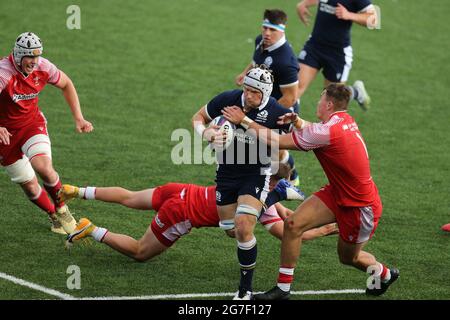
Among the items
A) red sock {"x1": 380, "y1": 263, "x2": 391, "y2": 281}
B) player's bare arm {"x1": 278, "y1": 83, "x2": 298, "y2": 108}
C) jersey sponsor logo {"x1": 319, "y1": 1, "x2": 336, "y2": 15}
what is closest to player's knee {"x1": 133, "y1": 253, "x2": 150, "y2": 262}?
red sock {"x1": 380, "y1": 263, "x2": 391, "y2": 281}

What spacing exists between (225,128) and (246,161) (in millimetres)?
447

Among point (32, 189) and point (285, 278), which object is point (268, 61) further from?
point (285, 278)

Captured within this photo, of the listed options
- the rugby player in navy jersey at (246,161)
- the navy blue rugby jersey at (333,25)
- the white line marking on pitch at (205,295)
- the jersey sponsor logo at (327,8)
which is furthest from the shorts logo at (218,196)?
the jersey sponsor logo at (327,8)

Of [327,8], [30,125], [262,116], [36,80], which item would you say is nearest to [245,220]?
[262,116]

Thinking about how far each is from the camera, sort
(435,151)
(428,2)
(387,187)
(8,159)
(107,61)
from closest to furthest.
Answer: (8,159) → (387,187) → (435,151) → (107,61) → (428,2)

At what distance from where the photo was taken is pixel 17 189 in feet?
41.5

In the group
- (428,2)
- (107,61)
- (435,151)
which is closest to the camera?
(435,151)

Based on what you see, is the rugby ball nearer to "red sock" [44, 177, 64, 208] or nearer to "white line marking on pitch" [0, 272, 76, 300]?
"white line marking on pitch" [0, 272, 76, 300]

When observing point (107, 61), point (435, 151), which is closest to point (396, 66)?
point (435, 151)

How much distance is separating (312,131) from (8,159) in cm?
409

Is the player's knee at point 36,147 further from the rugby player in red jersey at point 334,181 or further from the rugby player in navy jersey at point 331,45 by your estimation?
the rugby player in navy jersey at point 331,45

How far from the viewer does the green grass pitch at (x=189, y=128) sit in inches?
398

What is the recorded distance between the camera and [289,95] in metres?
12.6
